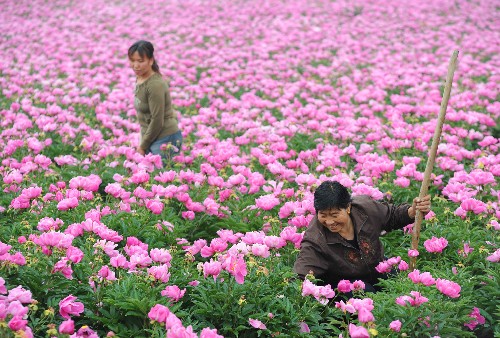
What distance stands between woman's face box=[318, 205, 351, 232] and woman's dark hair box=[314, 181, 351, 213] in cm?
3

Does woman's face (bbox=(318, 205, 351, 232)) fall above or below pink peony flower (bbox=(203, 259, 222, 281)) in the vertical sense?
below

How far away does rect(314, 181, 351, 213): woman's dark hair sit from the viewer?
358 cm

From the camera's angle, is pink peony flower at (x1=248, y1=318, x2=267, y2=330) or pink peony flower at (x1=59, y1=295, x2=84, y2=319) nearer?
pink peony flower at (x1=59, y1=295, x2=84, y2=319)

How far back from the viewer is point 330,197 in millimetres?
3574

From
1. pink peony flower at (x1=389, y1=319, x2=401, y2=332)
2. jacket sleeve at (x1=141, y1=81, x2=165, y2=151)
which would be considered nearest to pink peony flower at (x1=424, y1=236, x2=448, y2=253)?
pink peony flower at (x1=389, y1=319, x2=401, y2=332)

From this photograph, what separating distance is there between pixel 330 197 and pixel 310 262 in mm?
465

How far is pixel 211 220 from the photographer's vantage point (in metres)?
4.90

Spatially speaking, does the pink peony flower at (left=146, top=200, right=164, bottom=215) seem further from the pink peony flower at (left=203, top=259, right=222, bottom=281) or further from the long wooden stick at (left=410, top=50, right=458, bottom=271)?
the long wooden stick at (left=410, top=50, right=458, bottom=271)

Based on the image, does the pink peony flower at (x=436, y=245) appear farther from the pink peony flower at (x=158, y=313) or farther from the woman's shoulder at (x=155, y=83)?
the woman's shoulder at (x=155, y=83)

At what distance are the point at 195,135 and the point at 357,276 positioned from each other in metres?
3.82

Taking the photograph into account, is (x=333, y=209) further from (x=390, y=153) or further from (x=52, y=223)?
(x=390, y=153)

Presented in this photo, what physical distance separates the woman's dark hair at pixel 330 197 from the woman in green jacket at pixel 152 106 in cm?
225

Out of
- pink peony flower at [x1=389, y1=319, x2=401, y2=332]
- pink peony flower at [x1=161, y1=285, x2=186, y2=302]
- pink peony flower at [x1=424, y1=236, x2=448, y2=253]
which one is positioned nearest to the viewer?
pink peony flower at [x1=389, y1=319, x2=401, y2=332]

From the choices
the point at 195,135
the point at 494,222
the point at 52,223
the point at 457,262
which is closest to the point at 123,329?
the point at 52,223
